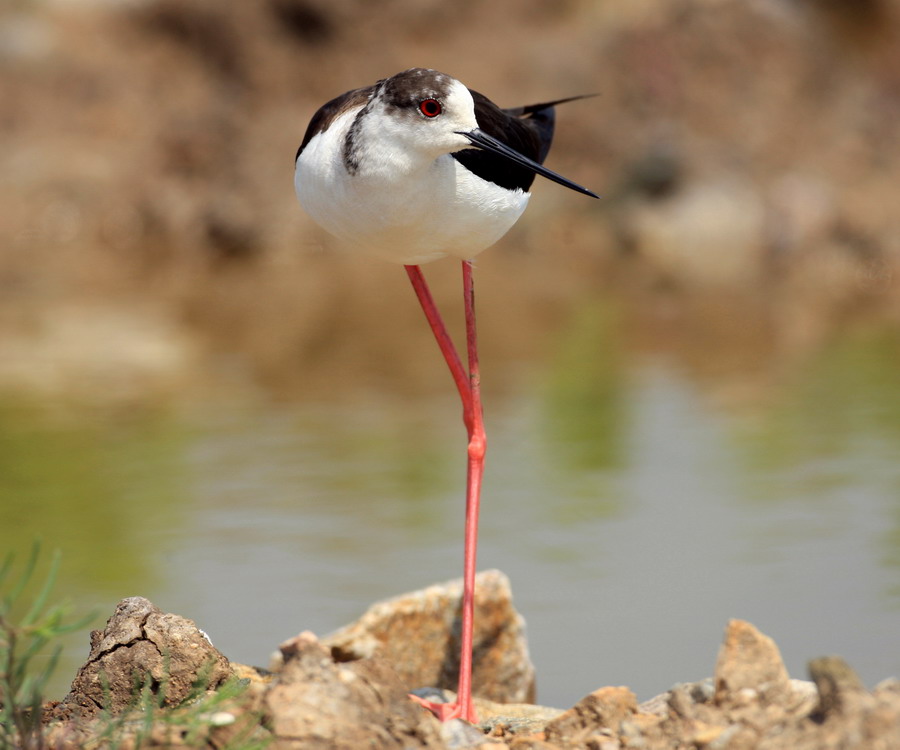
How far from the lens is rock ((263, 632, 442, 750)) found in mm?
2109

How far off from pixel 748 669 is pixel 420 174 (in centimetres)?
114

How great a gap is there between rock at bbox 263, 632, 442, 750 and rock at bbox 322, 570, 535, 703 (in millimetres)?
1177

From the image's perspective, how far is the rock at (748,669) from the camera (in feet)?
7.45

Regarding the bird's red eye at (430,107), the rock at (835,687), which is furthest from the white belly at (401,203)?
the rock at (835,687)

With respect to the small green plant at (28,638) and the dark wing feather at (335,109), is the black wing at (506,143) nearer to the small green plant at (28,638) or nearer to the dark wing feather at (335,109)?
the dark wing feather at (335,109)

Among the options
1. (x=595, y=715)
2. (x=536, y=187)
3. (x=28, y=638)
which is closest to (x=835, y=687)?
(x=595, y=715)

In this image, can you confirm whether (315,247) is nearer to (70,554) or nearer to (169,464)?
(169,464)

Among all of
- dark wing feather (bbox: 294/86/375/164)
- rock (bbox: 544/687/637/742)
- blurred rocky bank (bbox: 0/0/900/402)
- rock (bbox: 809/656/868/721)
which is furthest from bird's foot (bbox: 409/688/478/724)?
blurred rocky bank (bbox: 0/0/900/402)

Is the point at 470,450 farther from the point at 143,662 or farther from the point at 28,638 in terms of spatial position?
the point at 28,638

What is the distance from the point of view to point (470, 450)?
11.1ft

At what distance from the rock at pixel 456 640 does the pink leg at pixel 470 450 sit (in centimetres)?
20

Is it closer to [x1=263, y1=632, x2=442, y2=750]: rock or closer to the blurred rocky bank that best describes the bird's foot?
[x1=263, y1=632, x2=442, y2=750]: rock

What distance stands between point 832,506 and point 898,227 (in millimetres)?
7897

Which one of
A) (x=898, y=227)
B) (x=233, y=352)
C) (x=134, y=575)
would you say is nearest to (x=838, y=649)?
(x=134, y=575)
